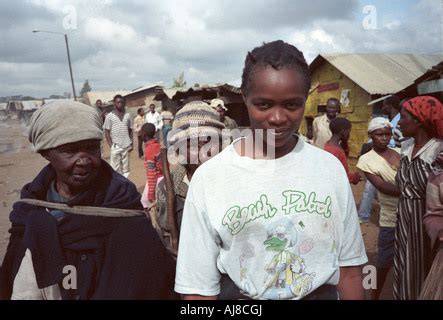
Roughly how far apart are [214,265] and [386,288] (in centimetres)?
332

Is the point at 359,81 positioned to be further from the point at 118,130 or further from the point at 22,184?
the point at 22,184

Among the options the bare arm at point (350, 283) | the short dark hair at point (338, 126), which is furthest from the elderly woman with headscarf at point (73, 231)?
the short dark hair at point (338, 126)

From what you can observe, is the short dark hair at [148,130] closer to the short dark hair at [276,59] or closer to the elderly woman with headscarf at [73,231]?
the elderly woman with headscarf at [73,231]

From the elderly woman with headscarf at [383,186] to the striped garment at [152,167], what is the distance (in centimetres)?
211

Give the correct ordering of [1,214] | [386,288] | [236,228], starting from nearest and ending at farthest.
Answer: [236,228] < [386,288] < [1,214]

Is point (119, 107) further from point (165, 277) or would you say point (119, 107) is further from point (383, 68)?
point (383, 68)

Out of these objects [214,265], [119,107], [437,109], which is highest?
[119,107]

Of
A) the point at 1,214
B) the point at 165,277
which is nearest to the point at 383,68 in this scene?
the point at 1,214

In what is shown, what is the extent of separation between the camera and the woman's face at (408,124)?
285cm

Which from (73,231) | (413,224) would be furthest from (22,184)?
(413,224)

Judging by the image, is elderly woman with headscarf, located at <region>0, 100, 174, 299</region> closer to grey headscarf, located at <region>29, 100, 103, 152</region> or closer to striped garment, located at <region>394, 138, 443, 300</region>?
grey headscarf, located at <region>29, 100, 103, 152</region>

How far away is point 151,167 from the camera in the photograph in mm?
4852

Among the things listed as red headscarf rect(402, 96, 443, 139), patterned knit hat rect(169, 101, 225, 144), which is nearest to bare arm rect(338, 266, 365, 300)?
patterned knit hat rect(169, 101, 225, 144)
